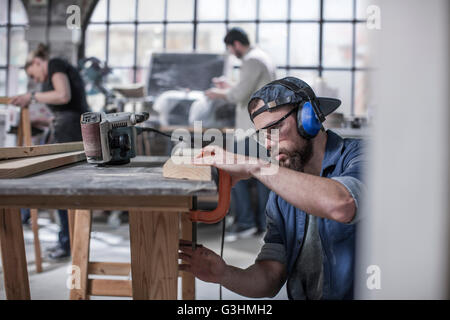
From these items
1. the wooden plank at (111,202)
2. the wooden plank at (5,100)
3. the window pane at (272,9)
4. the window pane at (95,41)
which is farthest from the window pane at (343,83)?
the wooden plank at (111,202)

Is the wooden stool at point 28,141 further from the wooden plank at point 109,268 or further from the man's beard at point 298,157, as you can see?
the man's beard at point 298,157

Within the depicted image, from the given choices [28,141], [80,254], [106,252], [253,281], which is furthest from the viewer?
[106,252]

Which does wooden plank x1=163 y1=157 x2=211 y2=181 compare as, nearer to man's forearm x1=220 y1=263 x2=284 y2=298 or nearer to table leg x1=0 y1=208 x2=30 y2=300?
man's forearm x1=220 y1=263 x2=284 y2=298

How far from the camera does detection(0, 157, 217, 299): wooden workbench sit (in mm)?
803

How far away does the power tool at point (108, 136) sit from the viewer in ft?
3.73

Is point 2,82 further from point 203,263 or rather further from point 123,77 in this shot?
point 203,263

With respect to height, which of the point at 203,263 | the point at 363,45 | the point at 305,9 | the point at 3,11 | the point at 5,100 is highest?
the point at 305,9

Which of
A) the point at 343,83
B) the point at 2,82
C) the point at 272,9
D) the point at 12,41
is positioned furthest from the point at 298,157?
the point at 12,41

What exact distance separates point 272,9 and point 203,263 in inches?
155

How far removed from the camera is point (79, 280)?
5.77 feet

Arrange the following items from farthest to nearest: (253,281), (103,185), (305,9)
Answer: (305,9) → (253,281) → (103,185)

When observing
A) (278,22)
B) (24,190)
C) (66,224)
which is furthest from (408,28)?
(278,22)

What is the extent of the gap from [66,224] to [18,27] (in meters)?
3.14

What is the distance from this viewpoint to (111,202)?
0.84 metres
